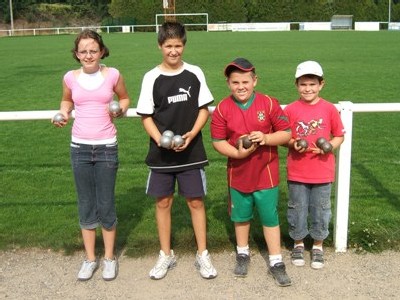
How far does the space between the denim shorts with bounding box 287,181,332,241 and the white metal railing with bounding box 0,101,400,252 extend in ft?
0.69

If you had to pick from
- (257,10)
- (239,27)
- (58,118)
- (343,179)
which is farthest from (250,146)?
(257,10)

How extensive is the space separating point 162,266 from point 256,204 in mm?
802

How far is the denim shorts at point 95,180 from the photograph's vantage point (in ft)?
12.6

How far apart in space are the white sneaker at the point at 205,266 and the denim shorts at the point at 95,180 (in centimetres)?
69

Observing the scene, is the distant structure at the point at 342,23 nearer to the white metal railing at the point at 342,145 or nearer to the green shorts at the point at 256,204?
the white metal railing at the point at 342,145

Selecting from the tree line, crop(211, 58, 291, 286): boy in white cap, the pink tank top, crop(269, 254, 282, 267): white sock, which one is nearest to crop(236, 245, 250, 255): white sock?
crop(211, 58, 291, 286): boy in white cap

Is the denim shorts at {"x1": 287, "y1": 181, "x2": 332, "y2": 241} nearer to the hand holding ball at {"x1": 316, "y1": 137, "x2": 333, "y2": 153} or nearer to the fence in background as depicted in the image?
the hand holding ball at {"x1": 316, "y1": 137, "x2": 333, "y2": 153}

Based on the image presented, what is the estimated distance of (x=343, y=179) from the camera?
4.17 metres

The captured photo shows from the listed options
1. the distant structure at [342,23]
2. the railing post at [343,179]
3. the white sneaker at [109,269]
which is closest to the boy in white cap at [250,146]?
the railing post at [343,179]

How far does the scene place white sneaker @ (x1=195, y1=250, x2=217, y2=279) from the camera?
3850 mm

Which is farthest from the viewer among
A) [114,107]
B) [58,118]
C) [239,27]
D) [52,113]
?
[239,27]

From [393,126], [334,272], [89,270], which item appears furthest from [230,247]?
[393,126]

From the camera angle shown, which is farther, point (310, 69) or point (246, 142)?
point (310, 69)

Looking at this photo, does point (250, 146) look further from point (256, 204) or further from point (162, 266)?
point (162, 266)
